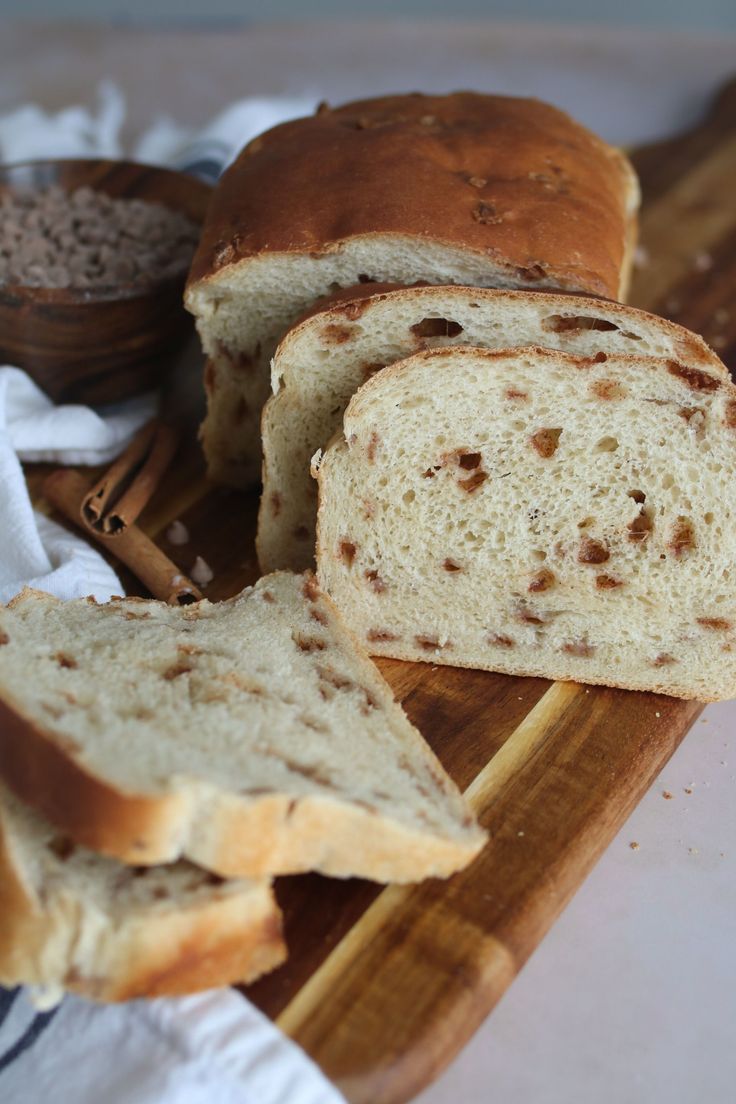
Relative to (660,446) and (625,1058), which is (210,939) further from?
(660,446)

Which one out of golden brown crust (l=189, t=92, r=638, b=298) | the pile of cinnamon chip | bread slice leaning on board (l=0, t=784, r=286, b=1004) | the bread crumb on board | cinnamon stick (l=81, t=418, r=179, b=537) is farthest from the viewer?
the pile of cinnamon chip

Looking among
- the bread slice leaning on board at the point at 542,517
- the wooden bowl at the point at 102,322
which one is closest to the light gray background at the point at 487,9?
the wooden bowl at the point at 102,322

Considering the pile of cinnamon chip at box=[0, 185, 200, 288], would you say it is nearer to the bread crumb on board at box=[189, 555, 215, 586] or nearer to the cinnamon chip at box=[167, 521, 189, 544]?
the cinnamon chip at box=[167, 521, 189, 544]

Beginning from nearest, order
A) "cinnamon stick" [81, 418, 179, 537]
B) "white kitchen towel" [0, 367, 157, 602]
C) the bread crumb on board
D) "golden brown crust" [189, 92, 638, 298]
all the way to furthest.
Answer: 1. "golden brown crust" [189, 92, 638, 298]
2. "white kitchen towel" [0, 367, 157, 602]
3. the bread crumb on board
4. "cinnamon stick" [81, 418, 179, 537]

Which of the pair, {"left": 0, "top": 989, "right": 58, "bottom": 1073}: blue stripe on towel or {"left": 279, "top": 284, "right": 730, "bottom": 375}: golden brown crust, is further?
{"left": 279, "top": 284, "right": 730, "bottom": 375}: golden brown crust

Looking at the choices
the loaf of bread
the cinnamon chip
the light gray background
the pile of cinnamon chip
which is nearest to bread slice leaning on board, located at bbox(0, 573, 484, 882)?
the cinnamon chip

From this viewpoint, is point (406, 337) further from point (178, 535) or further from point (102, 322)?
point (102, 322)

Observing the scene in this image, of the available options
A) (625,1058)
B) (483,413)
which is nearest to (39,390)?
(483,413)

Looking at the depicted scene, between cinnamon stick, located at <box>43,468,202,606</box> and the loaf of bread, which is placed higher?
the loaf of bread

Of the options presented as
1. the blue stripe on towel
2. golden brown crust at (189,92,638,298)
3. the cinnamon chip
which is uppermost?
golden brown crust at (189,92,638,298)
